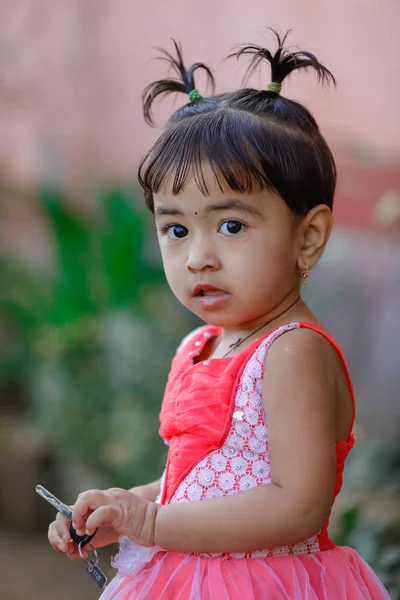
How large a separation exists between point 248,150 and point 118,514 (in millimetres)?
703

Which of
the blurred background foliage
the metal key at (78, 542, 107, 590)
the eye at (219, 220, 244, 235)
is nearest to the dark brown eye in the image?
the eye at (219, 220, 244, 235)

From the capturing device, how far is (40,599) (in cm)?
358

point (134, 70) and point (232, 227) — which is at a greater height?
point (134, 70)

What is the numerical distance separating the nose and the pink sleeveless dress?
17 cm

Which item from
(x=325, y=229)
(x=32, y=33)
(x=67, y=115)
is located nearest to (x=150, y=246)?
(x=67, y=115)

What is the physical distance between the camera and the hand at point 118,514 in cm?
144

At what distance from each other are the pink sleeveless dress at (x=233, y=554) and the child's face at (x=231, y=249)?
0.30 ft

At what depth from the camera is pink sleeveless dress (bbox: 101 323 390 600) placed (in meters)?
1.50

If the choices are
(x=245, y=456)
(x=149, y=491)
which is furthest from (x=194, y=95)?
(x=149, y=491)

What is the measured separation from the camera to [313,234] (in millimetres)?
1667

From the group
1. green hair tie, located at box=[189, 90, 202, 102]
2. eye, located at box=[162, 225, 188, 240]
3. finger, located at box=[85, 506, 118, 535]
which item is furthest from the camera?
green hair tie, located at box=[189, 90, 202, 102]

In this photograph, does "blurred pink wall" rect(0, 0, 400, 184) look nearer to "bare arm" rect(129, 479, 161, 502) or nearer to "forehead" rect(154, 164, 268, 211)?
"forehead" rect(154, 164, 268, 211)

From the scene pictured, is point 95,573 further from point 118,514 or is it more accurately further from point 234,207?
point 234,207

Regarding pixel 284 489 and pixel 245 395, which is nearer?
pixel 284 489
